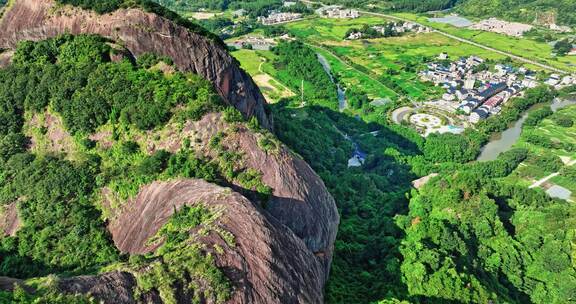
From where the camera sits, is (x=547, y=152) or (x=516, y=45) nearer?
(x=547, y=152)

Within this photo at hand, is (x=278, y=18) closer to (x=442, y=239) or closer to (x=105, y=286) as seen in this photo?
(x=442, y=239)

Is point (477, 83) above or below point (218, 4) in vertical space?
below

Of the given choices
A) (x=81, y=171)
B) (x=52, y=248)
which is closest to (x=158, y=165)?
(x=81, y=171)

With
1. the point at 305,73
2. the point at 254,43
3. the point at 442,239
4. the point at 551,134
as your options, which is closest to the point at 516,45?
the point at 551,134

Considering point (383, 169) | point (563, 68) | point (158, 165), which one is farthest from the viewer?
point (563, 68)

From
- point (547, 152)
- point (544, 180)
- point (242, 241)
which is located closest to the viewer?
point (242, 241)

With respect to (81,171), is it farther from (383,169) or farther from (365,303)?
(383,169)

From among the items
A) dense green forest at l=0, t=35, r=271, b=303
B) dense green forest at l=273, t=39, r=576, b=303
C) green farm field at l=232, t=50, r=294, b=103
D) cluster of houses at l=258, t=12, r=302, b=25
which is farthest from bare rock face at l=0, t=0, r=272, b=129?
cluster of houses at l=258, t=12, r=302, b=25

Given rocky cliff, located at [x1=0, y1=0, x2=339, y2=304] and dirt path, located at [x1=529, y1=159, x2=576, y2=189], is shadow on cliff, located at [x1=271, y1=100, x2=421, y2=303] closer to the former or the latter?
rocky cliff, located at [x1=0, y1=0, x2=339, y2=304]
